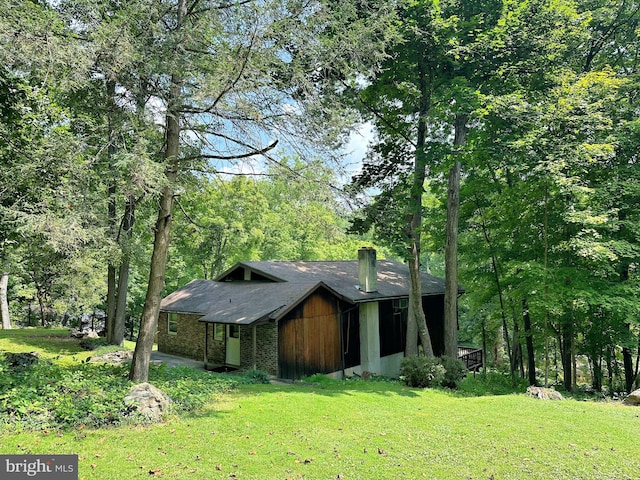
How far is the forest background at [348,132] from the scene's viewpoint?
7.13 meters

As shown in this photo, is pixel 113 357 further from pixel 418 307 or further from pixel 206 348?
pixel 418 307

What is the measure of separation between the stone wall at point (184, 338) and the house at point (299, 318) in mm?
40

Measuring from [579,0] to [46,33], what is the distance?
640 inches

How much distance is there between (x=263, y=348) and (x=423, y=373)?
5119 millimetres

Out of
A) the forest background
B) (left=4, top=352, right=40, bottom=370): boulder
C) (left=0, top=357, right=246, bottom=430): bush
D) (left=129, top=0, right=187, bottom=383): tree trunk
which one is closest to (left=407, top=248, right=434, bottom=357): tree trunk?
the forest background

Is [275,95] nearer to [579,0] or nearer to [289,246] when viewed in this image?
[579,0]

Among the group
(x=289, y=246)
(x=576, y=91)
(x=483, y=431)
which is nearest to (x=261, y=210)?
(x=289, y=246)

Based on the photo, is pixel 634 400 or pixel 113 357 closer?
pixel 634 400

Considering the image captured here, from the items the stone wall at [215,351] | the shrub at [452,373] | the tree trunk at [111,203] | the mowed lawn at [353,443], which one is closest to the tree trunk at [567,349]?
the shrub at [452,373]

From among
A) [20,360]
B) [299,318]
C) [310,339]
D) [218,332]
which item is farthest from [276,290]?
[20,360]

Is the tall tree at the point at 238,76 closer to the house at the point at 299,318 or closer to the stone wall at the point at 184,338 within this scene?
the house at the point at 299,318

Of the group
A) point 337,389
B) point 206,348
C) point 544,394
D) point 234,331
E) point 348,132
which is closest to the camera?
point 348,132

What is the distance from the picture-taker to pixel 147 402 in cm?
633

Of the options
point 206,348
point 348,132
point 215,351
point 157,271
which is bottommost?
point 215,351
